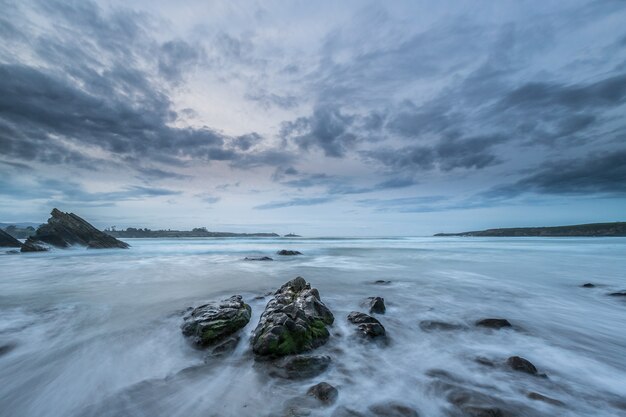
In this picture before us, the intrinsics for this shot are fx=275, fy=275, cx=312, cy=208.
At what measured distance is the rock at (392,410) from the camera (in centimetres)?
358

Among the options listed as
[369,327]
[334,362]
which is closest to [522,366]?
[369,327]

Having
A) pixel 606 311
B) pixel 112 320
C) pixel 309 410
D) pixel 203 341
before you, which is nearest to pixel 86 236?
pixel 112 320

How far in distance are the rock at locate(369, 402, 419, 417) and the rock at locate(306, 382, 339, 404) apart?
0.52 m

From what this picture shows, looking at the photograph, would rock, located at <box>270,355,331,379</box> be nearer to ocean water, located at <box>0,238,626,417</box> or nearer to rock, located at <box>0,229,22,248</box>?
ocean water, located at <box>0,238,626,417</box>

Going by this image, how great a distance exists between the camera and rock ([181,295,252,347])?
5660mm

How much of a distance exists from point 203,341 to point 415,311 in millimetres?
6008

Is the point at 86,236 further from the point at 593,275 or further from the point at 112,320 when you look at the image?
the point at 593,275

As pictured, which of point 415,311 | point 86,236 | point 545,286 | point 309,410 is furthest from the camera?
point 86,236

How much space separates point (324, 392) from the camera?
3873mm

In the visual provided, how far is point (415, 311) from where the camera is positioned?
8336 mm

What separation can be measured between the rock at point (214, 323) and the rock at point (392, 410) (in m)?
3.41

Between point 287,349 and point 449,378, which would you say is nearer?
point 449,378

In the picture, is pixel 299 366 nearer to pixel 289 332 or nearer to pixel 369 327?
pixel 289 332

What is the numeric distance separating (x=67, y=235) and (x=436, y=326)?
50.0 metres
